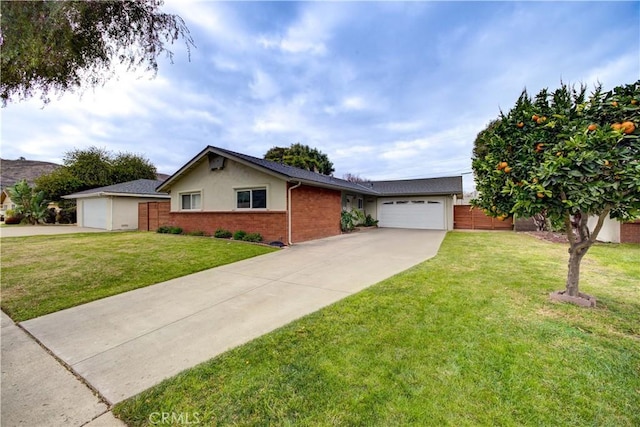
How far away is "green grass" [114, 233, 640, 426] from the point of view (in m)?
2.11

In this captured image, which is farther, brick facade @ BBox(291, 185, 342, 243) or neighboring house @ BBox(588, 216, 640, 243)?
brick facade @ BBox(291, 185, 342, 243)

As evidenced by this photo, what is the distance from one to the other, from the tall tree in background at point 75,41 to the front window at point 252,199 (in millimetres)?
7617

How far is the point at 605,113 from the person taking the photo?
3633 mm

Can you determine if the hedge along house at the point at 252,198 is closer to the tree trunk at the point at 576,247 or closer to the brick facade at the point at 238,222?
the brick facade at the point at 238,222

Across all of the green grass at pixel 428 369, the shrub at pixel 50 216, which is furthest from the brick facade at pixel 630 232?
the shrub at pixel 50 216

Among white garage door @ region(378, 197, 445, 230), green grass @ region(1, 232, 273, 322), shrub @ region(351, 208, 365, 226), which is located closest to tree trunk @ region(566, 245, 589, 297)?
green grass @ region(1, 232, 273, 322)

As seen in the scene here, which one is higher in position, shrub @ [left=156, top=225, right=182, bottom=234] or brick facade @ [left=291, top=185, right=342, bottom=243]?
brick facade @ [left=291, top=185, right=342, bottom=243]

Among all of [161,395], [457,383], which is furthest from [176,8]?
[457,383]

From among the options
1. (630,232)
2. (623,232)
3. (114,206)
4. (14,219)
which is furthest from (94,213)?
(630,232)

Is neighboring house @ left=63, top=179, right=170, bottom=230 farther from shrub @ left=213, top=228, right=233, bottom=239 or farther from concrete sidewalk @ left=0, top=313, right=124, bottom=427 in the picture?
concrete sidewalk @ left=0, top=313, right=124, bottom=427

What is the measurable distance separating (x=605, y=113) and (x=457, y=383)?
4027 mm

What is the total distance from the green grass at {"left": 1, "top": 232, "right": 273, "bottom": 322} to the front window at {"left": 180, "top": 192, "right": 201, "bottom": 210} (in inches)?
159

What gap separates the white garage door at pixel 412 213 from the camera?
1858 cm

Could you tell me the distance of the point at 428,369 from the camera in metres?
2.65
